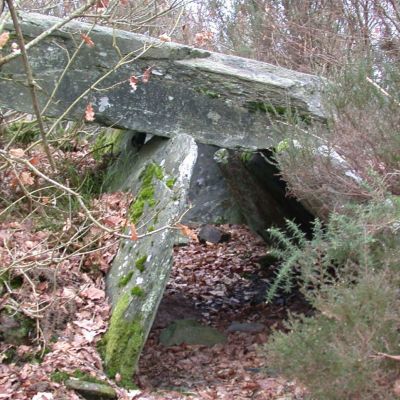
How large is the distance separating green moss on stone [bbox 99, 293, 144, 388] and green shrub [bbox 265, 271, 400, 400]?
1.28 meters

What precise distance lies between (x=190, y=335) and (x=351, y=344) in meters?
2.65

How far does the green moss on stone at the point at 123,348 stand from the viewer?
451cm

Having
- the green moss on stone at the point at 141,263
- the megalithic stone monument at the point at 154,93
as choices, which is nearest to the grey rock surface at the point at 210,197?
the megalithic stone monument at the point at 154,93

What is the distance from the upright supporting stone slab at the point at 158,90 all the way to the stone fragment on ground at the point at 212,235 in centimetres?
252

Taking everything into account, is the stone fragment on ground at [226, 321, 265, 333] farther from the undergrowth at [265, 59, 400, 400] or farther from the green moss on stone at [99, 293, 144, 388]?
the green moss on stone at [99, 293, 144, 388]

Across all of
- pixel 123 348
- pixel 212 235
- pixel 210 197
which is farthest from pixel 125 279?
pixel 210 197

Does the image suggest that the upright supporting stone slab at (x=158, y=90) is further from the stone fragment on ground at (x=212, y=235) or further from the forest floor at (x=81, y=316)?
the stone fragment on ground at (x=212, y=235)

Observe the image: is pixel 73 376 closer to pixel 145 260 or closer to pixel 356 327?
pixel 145 260

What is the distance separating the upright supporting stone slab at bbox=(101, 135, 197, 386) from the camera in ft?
14.9

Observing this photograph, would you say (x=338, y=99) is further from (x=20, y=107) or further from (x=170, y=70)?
(x=20, y=107)

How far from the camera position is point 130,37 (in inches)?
227

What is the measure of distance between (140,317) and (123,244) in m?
0.87

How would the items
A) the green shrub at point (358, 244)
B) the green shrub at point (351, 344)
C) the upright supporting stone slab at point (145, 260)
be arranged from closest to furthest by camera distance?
the green shrub at point (351, 344)
the green shrub at point (358, 244)
the upright supporting stone slab at point (145, 260)

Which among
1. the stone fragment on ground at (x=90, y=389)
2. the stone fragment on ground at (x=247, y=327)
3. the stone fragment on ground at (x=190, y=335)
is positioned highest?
the stone fragment on ground at (x=247, y=327)
